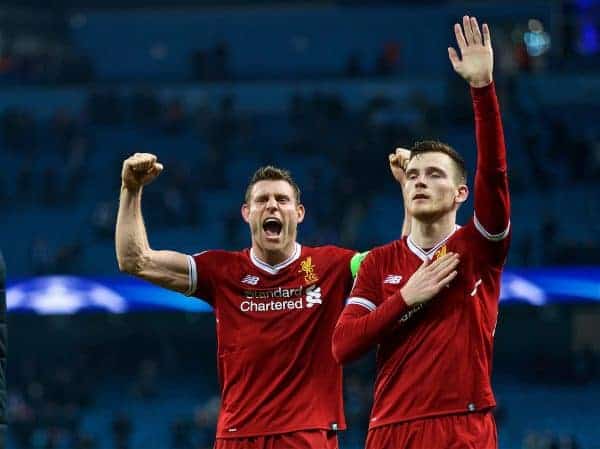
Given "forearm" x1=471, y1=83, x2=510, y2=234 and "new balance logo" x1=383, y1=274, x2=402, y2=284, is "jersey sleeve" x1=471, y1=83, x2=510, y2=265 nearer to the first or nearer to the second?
"forearm" x1=471, y1=83, x2=510, y2=234

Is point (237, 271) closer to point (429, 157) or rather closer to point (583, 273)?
point (429, 157)

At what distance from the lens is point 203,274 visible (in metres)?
6.85

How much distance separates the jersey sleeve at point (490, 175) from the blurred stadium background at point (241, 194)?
12992mm

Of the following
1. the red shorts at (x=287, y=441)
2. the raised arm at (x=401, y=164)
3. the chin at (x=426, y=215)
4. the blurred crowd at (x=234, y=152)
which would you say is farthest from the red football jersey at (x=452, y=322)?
the blurred crowd at (x=234, y=152)

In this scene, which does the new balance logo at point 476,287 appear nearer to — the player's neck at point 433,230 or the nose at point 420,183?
the player's neck at point 433,230

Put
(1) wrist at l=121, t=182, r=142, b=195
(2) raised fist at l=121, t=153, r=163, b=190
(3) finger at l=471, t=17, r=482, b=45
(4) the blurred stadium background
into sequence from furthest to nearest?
(4) the blurred stadium background, (1) wrist at l=121, t=182, r=142, b=195, (2) raised fist at l=121, t=153, r=163, b=190, (3) finger at l=471, t=17, r=482, b=45

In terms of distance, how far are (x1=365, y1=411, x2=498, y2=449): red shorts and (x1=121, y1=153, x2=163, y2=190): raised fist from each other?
180 centimetres

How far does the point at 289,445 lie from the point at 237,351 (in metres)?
0.53

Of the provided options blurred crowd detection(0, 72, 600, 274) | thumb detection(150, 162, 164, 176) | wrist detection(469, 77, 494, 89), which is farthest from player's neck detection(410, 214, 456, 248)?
blurred crowd detection(0, 72, 600, 274)

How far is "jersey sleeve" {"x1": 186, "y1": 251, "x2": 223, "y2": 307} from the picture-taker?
269 inches

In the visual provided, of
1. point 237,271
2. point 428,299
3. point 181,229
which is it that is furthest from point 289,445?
point 181,229

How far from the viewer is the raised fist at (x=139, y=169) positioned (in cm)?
643

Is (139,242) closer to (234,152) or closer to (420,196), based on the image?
(420,196)

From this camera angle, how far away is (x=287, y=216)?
6844mm
